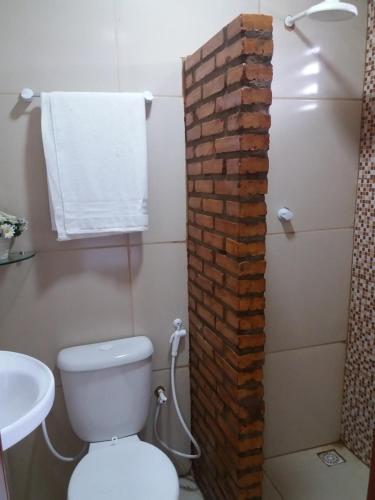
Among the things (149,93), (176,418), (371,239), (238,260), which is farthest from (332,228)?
(176,418)

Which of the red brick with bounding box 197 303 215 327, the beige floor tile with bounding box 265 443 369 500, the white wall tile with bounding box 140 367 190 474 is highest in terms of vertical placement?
the red brick with bounding box 197 303 215 327

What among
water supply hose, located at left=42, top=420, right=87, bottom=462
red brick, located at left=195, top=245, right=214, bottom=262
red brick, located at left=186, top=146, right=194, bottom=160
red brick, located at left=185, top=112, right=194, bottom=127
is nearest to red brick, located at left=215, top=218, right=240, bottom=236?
red brick, located at left=195, top=245, right=214, bottom=262

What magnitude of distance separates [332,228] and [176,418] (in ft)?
3.85

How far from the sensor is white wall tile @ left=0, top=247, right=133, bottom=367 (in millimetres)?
1479

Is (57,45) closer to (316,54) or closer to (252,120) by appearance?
(252,120)

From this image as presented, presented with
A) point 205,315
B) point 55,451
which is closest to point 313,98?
point 205,315

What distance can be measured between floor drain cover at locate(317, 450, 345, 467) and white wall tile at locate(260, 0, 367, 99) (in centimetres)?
177

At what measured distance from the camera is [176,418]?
5.86 feet

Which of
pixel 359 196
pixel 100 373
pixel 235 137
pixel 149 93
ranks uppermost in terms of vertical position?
pixel 149 93

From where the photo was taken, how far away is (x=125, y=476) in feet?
4.24

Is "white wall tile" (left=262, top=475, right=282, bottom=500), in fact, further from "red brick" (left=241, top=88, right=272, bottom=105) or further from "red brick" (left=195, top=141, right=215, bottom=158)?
"red brick" (left=241, top=88, right=272, bottom=105)

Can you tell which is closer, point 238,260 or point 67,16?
point 238,260

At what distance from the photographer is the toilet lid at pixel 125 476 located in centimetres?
122

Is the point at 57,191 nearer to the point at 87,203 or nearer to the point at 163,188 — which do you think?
the point at 87,203
